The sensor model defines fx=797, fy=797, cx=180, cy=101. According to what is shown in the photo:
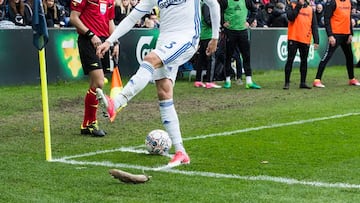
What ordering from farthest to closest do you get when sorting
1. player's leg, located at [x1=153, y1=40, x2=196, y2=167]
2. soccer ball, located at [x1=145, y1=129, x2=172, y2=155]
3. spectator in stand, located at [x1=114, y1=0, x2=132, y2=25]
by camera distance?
spectator in stand, located at [x1=114, y1=0, x2=132, y2=25], soccer ball, located at [x1=145, y1=129, x2=172, y2=155], player's leg, located at [x1=153, y1=40, x2=196, y2=167]

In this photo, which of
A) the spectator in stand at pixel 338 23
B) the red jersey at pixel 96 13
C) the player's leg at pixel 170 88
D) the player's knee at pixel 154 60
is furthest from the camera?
the spectator in stand at pixel 338 23

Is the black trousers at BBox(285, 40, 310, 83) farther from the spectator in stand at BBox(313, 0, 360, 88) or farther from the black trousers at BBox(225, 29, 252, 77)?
the black trousers at BBox(225, 29, 252, 77)

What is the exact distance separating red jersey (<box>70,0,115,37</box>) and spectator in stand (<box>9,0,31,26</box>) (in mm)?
7697

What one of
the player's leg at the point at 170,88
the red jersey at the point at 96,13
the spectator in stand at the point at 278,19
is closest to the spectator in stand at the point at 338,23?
the spectator in stand at the point at 278,19

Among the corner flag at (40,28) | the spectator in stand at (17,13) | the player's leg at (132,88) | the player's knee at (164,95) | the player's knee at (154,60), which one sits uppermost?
the corner flag at (40,28)

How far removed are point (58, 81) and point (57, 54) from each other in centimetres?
61

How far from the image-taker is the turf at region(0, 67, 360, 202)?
265 inches

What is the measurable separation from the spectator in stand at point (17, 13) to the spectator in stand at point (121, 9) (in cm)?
258

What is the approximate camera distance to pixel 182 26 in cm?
812

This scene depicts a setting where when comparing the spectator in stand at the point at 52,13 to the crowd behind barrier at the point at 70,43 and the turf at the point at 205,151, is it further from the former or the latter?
the turf at the point at 205,151

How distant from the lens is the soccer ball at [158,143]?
8680 mm

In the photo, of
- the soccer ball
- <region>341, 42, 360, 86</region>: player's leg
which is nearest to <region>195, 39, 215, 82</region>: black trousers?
<region>341, 42, 360, 86</region>: player's leg

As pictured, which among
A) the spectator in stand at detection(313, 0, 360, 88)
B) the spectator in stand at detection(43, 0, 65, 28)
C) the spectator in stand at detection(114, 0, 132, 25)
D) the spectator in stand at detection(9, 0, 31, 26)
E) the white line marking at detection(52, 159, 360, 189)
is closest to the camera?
the white line marking at detection(52, 159, 360, 189)

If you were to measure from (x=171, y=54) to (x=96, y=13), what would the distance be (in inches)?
110
